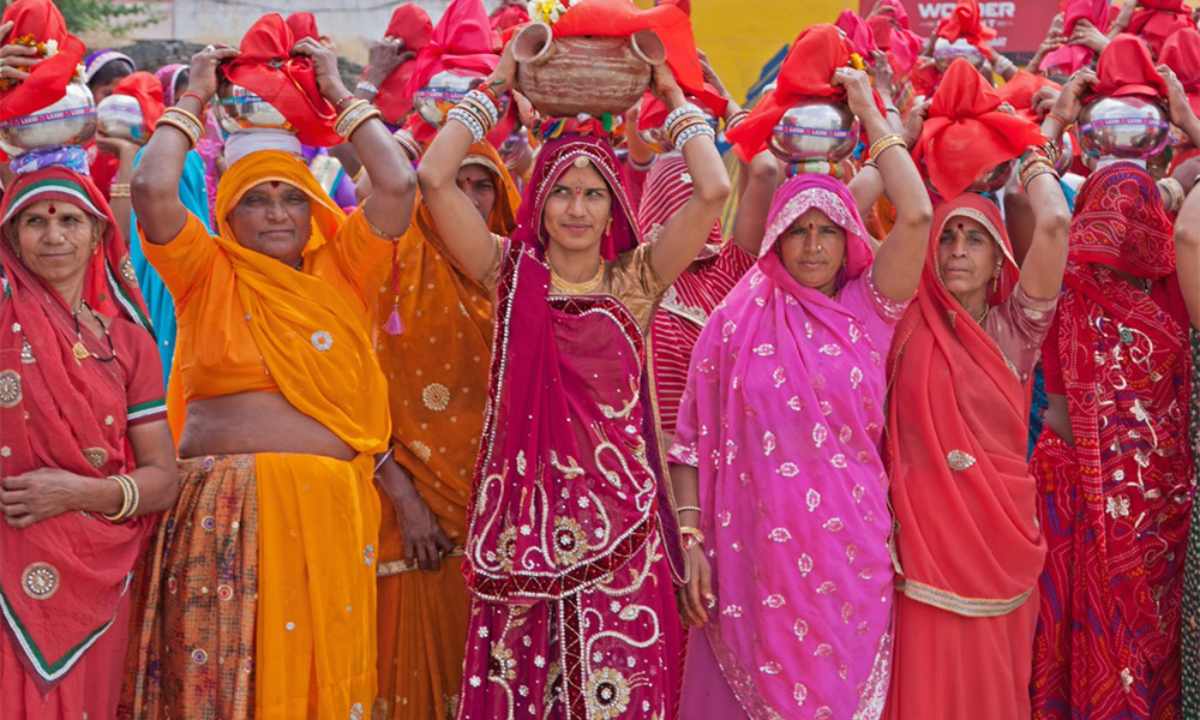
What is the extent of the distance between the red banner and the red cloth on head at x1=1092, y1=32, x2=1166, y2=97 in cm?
434

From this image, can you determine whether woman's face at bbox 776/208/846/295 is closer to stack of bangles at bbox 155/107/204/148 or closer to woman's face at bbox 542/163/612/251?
woman's face at bbox 542/163/612/251

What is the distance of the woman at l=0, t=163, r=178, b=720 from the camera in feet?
13.1

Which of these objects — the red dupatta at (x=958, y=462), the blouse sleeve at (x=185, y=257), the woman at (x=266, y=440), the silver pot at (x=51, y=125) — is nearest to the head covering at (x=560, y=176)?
→ the woman at (x=266, y=440)

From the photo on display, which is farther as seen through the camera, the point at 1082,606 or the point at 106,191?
the point at 106,191

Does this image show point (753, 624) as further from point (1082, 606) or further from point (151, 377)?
point (151, 377)

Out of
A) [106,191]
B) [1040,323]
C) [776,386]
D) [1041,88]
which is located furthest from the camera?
[106,191]

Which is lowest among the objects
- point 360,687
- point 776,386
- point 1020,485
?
point 360,687

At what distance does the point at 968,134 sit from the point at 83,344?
285cm

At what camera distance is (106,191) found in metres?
6.34

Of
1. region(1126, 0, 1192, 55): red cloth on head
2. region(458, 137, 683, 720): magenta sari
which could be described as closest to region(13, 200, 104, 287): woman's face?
region(458, 137, 683, 720): magenta sari

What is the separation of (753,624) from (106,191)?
11.7 ft

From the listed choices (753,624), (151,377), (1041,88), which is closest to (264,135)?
(151,377)

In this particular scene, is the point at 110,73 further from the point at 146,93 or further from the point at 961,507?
the point at 961,507

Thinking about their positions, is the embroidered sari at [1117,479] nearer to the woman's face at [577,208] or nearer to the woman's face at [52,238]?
the woman's face at [577,208]
